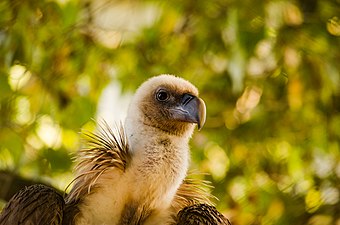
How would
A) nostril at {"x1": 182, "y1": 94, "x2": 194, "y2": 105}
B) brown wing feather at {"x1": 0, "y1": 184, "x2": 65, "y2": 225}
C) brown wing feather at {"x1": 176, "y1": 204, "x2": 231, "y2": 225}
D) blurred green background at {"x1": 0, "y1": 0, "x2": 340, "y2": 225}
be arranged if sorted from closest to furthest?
1. brown wing feather at {"x1": 0, "y1": 184, "x2": 65, "y2": 225}
2. brown wing feather at {"x1": 176, "y1": 204, "x2": 231, "y2": 225}
3. nostril at {"x1": 182, "y1": 94, "x2": 194, "y2": 105}
4. blurred green background at {"x1": 0, "y1": 0, "x2": 340, "y2": 225}

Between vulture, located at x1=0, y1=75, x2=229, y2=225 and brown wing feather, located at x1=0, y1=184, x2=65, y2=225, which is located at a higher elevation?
brown wing feather, located at x1=0, y1=184, x2=65, y2=225

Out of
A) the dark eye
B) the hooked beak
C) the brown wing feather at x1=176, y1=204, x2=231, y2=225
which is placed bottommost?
the brown wing feather at x1=176, y1=204, x2=231, y2=225

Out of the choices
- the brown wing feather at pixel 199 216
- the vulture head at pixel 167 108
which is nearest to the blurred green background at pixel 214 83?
the vulture head at pixel 167 108

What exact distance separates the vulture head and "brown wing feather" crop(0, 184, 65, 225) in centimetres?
55

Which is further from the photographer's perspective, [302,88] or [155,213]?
[302,88]

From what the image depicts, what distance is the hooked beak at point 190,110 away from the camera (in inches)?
184

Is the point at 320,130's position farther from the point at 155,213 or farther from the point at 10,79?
the point at 155,213

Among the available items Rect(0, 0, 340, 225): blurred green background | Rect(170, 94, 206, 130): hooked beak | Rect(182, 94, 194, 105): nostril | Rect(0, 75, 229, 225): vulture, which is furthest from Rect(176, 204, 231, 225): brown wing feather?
Rect(0, 0, 340, 225): blurred green background

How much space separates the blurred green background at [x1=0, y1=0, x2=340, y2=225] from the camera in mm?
6355

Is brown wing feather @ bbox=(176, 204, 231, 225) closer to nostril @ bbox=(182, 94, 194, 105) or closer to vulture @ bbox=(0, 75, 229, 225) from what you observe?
vulture @ bbox=(0, 75, 229, 225)

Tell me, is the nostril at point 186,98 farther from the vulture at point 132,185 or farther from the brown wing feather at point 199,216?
the brown wing feather at point 199,216

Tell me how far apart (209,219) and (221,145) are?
3391mm

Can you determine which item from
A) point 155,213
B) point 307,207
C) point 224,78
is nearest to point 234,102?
point 224,78

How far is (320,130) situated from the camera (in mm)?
7570
